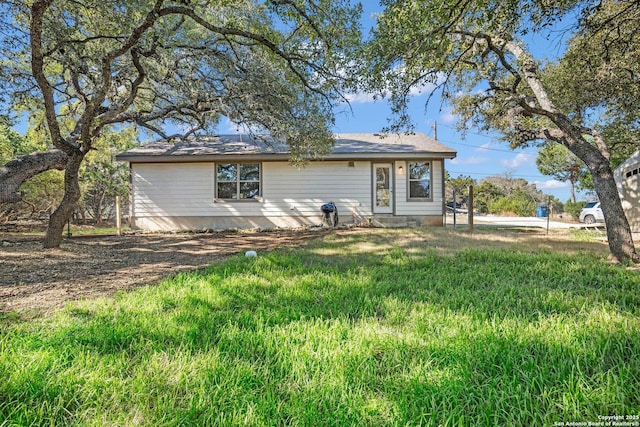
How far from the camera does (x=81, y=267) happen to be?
458 centimetres

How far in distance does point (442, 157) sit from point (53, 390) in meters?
10.8

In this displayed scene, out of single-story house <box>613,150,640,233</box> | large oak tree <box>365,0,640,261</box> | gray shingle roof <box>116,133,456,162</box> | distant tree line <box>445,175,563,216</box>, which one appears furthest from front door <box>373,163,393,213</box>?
distant tree line <box>445,175,563,216</box>

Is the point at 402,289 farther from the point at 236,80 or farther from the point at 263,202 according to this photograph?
the point at 263,202

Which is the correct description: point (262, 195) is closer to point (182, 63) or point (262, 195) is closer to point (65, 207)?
point (182, 63)

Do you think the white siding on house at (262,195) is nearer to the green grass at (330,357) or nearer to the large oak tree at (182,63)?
the large oak tree at (182,63)

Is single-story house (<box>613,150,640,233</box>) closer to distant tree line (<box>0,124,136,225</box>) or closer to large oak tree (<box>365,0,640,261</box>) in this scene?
large oak tree (<box>365,0,640,261</box>)

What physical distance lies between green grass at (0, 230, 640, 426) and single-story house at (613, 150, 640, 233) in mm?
8091

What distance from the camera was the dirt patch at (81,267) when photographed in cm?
316

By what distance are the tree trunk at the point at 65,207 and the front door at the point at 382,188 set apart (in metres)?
8.61

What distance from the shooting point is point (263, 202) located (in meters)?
11.1

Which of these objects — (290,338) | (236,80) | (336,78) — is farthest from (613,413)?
(236,80)

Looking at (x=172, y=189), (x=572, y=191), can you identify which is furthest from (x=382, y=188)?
(x=572, y=191)

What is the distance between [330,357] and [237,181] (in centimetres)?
1005

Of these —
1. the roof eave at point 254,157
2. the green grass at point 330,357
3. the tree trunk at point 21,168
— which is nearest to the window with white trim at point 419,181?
the roof eave at point 254,157
